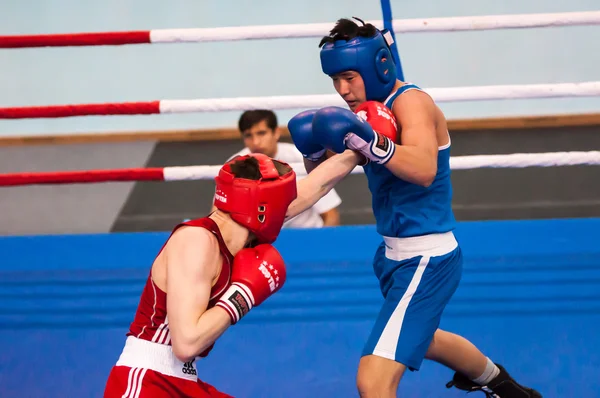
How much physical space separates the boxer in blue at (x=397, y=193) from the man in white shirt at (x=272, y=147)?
148 cm

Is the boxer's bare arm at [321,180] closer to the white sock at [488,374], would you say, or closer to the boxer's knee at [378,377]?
the boxer's knee at [378,377]

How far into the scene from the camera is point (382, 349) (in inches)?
85.6

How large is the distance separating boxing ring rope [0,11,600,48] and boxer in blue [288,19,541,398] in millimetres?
1241

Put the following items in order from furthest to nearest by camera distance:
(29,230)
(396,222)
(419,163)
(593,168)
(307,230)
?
(593,168)
(29,230)
(307,230)
(396,222)
(419,163)

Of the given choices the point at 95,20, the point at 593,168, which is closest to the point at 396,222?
the point at 593,168

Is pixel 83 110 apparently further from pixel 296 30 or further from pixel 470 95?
pixel 470 95

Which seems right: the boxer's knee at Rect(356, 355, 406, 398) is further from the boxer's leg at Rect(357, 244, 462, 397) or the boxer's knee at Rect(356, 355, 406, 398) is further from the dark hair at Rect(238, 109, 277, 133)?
the dark hair at Rect(238, 109, 277, 133)

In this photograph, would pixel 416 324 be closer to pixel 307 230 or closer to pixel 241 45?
pixel 307 230

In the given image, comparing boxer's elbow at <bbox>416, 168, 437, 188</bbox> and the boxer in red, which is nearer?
the boxer in red

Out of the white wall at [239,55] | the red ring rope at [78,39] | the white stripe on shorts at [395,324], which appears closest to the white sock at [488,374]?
the white stripe on shorts at [395,324]

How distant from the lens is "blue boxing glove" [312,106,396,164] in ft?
6.66

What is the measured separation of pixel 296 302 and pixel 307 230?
55 cm

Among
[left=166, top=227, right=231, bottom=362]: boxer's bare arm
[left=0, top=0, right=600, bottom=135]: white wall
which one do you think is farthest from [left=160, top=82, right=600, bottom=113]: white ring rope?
[left=0, top=0, right=600, bottom=135]: white wall

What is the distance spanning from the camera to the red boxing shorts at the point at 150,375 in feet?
6.28
